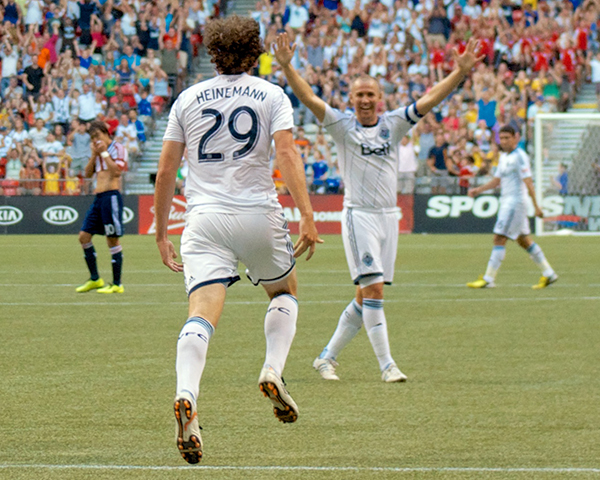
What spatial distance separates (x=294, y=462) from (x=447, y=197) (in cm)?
2235

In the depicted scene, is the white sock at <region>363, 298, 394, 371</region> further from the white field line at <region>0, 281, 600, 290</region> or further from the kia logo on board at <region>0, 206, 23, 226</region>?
the kia logo on board at <region>0, 206, 23, 226</region>

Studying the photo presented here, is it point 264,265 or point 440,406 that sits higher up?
point 264,265

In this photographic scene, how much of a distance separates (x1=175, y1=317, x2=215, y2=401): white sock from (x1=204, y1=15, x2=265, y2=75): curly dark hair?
1.28 meters

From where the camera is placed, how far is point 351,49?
3169cm

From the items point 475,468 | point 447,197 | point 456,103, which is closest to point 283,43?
point 475,468

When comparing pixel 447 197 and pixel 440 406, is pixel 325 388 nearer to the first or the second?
pixel 440 406

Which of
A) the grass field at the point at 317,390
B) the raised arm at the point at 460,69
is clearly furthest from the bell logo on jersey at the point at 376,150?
the grass field at the point at 317,390

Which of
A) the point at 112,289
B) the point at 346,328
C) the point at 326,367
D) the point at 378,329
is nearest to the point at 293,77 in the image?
the point at 378,329

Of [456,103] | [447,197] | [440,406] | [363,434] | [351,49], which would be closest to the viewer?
[363,434]

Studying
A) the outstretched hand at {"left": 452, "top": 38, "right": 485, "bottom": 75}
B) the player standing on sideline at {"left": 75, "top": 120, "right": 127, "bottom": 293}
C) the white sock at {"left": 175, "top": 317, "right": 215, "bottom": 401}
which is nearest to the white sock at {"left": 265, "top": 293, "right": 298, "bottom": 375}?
the white sock at {"left": 175, "top": 317, "right": 215, "bottom": 401}

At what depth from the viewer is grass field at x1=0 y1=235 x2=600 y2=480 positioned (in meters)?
5.57

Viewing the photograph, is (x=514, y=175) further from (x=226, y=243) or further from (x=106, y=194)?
(x=226, y=243)

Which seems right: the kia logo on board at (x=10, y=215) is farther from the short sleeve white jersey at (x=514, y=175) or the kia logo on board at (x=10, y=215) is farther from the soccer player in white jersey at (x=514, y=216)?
the short sleeve white jersey at (x=514, y=175)

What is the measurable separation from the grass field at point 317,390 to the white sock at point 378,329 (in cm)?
25
